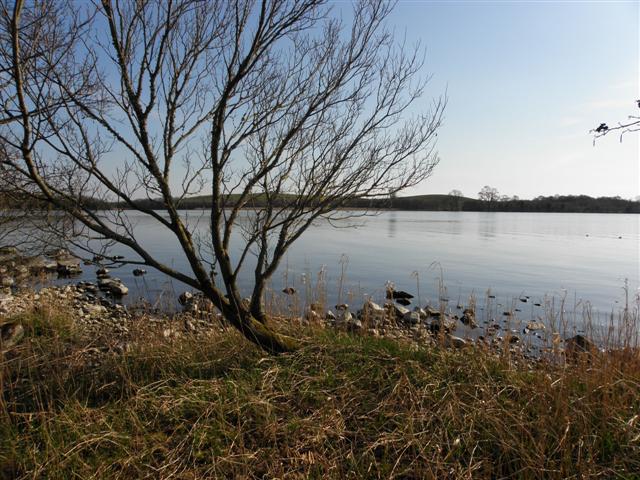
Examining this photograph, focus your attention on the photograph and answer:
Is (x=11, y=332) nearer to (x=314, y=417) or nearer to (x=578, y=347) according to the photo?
(x=314, y=417)

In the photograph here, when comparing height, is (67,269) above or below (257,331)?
below

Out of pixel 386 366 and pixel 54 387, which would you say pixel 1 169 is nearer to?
pixel 54 387

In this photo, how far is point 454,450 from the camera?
3145mm

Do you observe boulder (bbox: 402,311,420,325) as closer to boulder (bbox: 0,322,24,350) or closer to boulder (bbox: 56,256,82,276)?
boulder (bbox: 0,322,24,350)

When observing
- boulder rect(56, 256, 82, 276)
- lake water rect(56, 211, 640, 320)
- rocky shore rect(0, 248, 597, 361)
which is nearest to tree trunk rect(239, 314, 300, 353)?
rocky shore rect(0, 248, 597, 361)

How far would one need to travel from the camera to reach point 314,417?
136 inches

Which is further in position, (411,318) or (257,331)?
(411,318)

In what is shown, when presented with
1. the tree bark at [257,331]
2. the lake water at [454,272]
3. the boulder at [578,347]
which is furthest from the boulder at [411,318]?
the tree bark at [257,331]

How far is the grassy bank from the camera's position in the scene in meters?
2.93

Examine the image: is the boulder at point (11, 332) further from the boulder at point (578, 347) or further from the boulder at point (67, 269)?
the boulder at point (67, 269)

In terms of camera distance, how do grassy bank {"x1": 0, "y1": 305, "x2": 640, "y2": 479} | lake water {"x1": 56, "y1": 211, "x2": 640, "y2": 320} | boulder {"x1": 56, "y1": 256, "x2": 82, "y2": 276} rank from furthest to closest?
boulder {"x1": 56, "y1": 256, "x2": 82, "y2": 276}
lake water {"x1": 56, "y1": 211, "x2": 640, "y2": 320}
grassy bank {"x1": 0, "y1": 305, "x2": 640, "y2": 479}

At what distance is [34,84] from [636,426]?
6.08 meters

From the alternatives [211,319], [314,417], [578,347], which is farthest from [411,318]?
[314,417]

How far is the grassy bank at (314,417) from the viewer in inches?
→ 115
